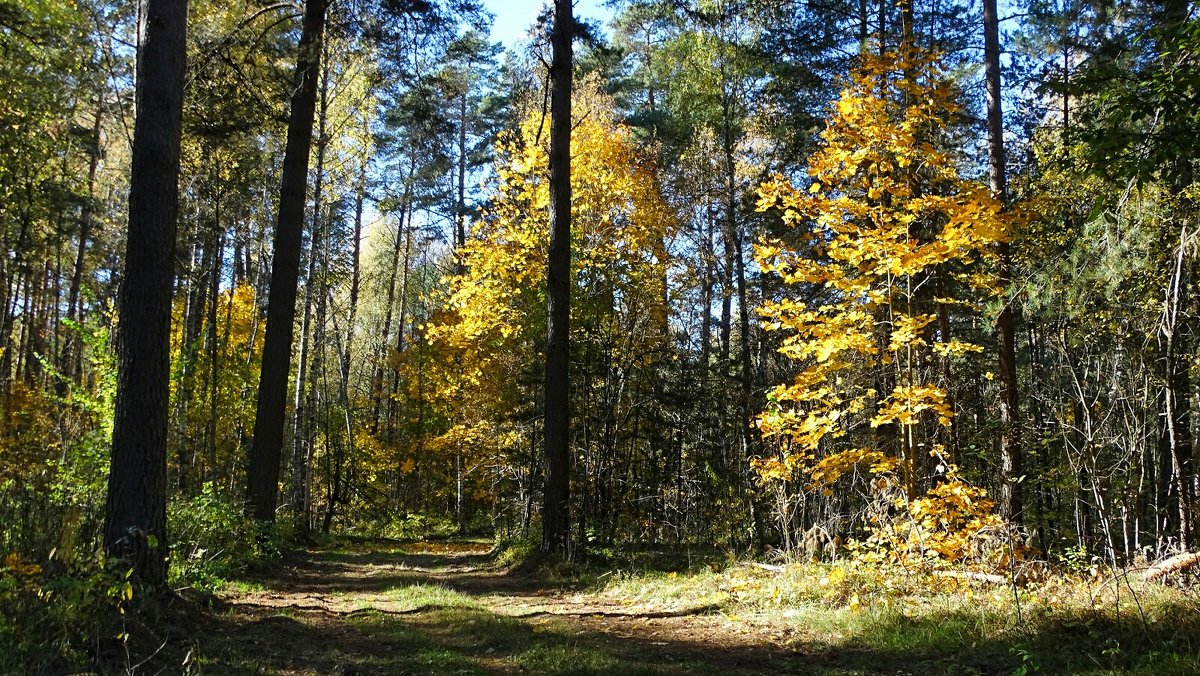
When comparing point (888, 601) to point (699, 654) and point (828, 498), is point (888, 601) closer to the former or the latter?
point (699, 654)

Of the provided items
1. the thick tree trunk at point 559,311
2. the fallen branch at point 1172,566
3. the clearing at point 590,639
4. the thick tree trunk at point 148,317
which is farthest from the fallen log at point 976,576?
the thick tree trunk at point 148,317

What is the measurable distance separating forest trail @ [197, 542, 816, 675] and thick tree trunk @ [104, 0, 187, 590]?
37.1 inches

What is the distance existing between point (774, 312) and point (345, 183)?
15.1m

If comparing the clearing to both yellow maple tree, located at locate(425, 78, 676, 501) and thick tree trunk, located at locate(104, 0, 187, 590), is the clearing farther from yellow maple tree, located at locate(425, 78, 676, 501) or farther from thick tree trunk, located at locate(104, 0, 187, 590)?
yellow maple tree, located at locate(425, 78, 676, 501)

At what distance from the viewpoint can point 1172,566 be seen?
4840 mm

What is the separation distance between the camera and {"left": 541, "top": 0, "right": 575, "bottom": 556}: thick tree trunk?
9.98 metres

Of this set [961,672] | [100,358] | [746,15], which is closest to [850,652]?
[961,672]

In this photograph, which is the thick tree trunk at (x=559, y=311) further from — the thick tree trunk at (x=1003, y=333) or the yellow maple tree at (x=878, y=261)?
the thick tree trunk at (x=1003, y=333)

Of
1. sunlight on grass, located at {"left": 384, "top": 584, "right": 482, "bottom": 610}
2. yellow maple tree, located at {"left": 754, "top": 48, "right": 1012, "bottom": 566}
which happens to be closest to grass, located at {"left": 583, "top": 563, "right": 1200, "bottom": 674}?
yellow maple tree, located at {"left": 754, "top": 48, "right": 1012, "bottom": 566}

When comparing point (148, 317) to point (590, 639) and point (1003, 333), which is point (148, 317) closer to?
point (590, 639)

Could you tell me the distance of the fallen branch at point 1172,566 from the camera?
15.8ft

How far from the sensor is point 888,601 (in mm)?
5859

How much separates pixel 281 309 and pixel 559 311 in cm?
414

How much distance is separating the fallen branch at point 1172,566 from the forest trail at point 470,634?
225 cm
